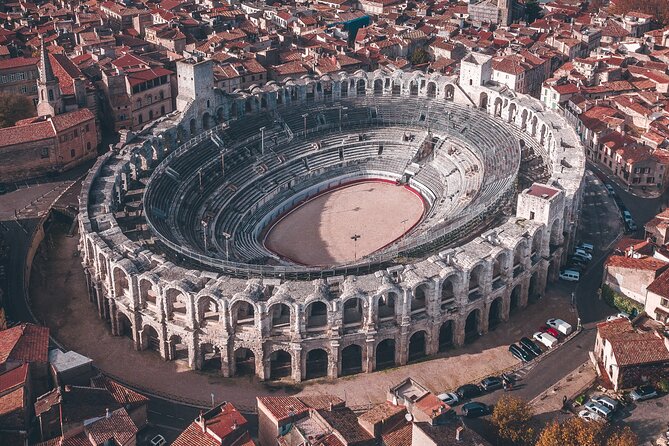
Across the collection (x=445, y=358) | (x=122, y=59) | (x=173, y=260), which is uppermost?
(x=122, y=59)

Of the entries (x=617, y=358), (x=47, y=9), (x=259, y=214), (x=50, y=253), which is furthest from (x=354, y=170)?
(x=47, y=9)

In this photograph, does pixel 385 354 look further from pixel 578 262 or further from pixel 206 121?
pixel 206 121

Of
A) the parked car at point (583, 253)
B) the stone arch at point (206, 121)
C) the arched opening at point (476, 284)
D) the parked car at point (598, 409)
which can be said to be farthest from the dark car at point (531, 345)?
the stone arch at point (206, 121)

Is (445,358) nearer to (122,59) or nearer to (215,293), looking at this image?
(215,293)

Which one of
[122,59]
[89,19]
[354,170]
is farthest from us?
[89,19]

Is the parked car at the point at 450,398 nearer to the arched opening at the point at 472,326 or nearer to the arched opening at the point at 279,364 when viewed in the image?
the arched opening at the point at 472,326
